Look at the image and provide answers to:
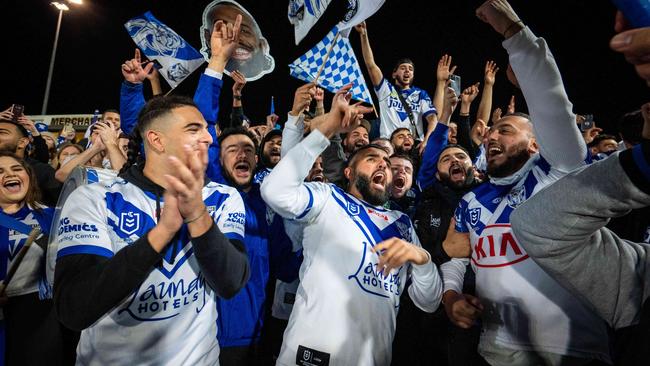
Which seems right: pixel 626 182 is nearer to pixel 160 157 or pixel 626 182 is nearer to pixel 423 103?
pixel 160 157

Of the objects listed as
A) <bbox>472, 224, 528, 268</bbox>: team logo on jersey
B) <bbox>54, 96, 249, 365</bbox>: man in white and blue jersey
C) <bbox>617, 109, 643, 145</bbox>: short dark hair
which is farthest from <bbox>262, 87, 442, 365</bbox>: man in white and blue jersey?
<bbox>617, 109, 643, 145</bbox>: short dark hair

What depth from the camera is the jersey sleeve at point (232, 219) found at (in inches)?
86.0

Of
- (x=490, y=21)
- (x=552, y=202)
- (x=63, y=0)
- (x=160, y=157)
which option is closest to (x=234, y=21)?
(x=160, y=157)

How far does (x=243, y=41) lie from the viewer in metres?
4.06

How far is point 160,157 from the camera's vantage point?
2.16 m

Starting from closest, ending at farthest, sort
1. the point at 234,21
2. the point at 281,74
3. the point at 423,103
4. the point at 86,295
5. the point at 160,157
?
the point at 86,295 < the point at 160,157 < the point at 234,21 < the point at 423,103 < the point at 281,74

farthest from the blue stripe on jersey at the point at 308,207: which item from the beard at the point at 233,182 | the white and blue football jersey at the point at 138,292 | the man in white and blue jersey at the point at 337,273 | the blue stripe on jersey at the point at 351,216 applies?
the beard at the point at 233,182

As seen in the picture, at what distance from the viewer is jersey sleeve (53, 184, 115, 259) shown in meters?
1.76

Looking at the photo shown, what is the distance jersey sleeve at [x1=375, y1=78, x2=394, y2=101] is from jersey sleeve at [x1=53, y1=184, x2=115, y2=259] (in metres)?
5.76

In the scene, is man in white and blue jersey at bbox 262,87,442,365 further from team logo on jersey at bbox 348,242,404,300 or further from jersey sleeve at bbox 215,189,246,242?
jersey sleeve at bbox 215,189,246,242

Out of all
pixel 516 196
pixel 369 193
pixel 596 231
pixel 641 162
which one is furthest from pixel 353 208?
pixel 641 162

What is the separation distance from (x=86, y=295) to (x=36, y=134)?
19.4ft

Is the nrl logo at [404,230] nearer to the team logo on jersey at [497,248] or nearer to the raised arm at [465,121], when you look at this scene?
the team logo on jersey at [497,248]

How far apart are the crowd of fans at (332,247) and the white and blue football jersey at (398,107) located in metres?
2.69
